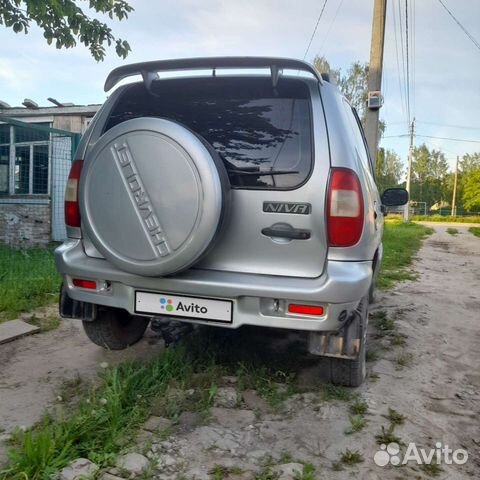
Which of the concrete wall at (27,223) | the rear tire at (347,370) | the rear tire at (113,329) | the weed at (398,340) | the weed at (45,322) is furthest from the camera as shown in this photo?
the concrete wall at (27,223)

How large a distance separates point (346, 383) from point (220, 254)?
1.12 meters

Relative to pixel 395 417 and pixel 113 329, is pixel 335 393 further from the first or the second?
pixel 113 329

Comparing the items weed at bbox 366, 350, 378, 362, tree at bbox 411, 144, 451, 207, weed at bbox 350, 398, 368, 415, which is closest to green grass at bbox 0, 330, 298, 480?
weed at bbox 350, 398, 368, 415

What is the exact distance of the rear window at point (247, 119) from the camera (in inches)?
87.6

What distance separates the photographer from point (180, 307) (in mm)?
2295

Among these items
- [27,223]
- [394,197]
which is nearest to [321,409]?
[394,197]

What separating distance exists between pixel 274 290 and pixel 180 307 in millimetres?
521

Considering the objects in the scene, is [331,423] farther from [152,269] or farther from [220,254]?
[152,269]

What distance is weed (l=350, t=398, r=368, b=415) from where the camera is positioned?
7.80 feet

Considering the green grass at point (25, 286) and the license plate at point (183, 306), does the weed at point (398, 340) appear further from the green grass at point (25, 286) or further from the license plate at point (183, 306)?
the green grass at point (25, 286)

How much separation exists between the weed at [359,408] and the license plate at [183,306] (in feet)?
2.84

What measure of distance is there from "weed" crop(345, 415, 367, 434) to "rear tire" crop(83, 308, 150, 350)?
5.00 ft

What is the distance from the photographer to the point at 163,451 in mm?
1984

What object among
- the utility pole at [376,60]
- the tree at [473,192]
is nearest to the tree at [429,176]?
the tree at [473,192]
